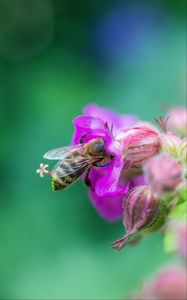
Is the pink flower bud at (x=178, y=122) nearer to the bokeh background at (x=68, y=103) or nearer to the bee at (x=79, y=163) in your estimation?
the bee at (x=79, y=163)

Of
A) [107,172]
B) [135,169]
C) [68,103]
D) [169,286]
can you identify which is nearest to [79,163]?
[107,172]

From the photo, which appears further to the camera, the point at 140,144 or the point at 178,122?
the point at 178,122

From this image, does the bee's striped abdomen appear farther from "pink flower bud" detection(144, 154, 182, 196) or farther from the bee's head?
"pink flower bud" detection(144, 154, 182, 196)

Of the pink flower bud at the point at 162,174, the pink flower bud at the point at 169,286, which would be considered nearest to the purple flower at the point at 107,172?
the pink flower bud at the point at 162,174

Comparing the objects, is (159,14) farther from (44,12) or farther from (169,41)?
(44,12)

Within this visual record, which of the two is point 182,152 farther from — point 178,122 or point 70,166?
point 70,166

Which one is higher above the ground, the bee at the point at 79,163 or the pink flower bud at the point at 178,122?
the pink flower bud at the point at 178,122

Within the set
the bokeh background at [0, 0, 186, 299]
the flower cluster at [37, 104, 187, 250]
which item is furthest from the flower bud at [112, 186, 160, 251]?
the bokeh background at [0, 0, 186, 299]
